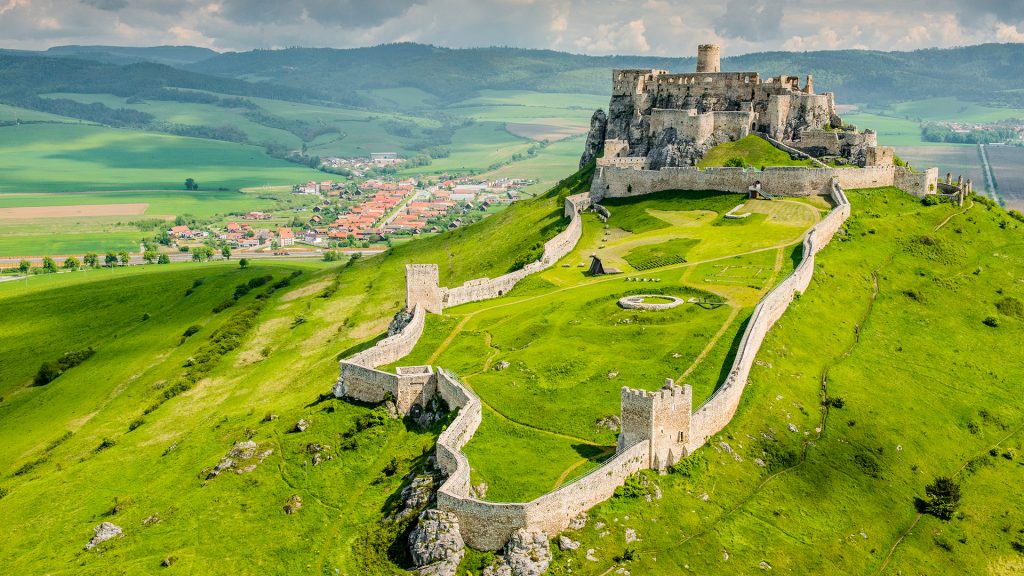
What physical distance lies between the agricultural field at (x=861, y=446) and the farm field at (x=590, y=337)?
4410mm

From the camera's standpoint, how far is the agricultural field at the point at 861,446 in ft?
162

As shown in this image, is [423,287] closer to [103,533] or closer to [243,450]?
[243,450]

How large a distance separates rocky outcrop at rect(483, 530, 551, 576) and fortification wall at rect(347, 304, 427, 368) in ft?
92.2

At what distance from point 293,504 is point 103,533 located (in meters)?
14.9

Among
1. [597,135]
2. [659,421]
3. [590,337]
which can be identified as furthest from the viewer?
[597,135]

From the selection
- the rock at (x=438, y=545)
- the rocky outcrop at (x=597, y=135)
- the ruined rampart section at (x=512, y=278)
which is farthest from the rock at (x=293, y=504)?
the rocky outcrop at (x=597, y=135)

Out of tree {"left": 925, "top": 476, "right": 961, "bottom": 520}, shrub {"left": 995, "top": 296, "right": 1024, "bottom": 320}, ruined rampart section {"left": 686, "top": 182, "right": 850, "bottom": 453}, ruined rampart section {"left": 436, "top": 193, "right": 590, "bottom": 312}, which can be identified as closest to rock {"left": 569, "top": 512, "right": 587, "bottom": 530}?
ruined rampart section {"left": 686, "top": 182, "right": 850, "bottom": 453}

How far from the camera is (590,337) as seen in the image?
71000mm

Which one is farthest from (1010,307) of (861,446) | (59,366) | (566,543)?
(59,366)

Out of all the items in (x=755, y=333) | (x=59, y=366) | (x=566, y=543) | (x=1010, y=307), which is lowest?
(x=59, y=366)

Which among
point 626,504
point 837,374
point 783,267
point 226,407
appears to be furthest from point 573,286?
point 626,504

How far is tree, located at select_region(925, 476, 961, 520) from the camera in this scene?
56500mm

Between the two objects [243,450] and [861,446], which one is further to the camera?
[243,450]

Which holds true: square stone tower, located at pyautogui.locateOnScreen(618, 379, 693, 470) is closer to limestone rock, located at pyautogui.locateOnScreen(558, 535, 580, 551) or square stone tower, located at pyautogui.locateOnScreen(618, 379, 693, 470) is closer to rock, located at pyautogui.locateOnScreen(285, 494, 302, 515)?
limestone rock, located at pyautogui.locateOnScreen(558, 535, 580, 551)
